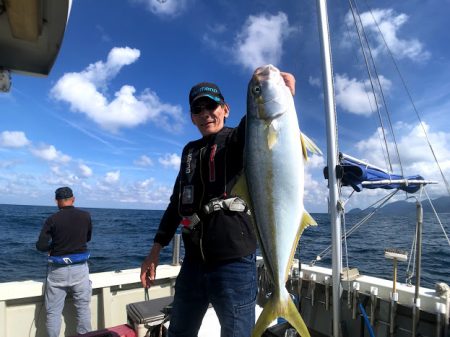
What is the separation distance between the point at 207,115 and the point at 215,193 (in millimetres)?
613

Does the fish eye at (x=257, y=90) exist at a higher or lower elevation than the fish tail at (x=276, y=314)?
higher

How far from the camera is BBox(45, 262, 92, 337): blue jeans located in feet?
16.4

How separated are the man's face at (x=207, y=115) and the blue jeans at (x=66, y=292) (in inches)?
157

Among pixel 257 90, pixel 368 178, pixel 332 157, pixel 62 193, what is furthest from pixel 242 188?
pixel 62 193

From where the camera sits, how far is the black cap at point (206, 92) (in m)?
2.47

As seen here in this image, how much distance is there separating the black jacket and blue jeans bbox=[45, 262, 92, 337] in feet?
12.0

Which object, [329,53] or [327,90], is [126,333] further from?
[329,53]

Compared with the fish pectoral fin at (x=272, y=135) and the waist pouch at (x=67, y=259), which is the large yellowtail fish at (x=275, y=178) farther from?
the waist pouch at (x=67, y=259)

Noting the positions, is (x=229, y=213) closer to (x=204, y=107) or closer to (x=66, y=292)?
(x=204, y=107)

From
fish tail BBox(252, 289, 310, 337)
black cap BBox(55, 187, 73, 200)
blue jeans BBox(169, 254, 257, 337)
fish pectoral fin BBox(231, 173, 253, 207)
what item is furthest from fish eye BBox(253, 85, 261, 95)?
black cap BBox(55, 187, 73, 200)

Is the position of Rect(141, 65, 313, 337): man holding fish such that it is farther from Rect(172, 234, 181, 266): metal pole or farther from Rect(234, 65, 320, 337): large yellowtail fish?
Rect(172, 234, 181, 266): metal pole

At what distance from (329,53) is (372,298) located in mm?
3304

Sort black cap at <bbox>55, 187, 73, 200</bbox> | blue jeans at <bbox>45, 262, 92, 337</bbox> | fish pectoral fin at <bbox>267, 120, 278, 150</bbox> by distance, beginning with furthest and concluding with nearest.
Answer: black cap at <bbox>55, 187, 73, 200</bbox> → blue jeans at <bbox>45, 262, 92, 337</bbox> → fish pectoral fin at <bbox>267, 120, 278, 150</bbox>

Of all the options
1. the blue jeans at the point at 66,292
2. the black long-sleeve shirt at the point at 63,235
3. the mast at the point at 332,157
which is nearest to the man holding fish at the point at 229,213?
the mast at the point at 332,157
